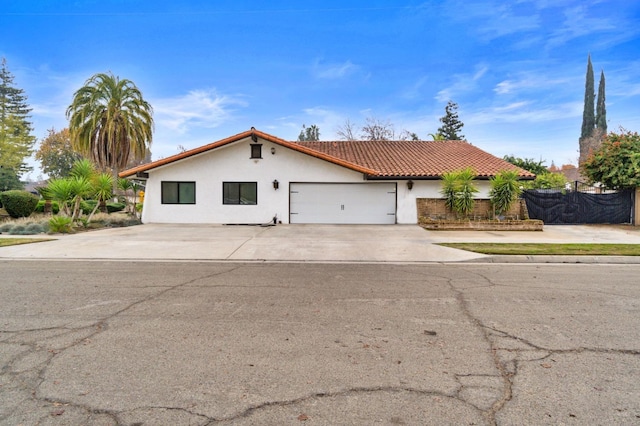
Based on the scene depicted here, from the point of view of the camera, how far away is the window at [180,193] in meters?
19.9

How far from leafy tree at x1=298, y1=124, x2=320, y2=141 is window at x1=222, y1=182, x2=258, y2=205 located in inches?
1911

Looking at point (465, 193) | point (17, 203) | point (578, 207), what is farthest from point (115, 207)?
point (578, 207)

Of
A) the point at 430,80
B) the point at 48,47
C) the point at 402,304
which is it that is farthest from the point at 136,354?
the point at 430,80

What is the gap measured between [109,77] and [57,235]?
18.0 metres

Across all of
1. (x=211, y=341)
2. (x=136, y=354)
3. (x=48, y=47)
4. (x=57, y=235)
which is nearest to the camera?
(x=136, y=354)

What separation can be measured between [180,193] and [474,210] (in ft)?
49.2

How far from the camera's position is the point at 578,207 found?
18.8 meters

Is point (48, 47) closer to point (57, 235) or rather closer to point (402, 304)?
A: point (57, 235)

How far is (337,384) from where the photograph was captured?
318 cm

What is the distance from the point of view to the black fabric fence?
18.6m

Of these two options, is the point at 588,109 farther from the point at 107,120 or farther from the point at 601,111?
the point at 107,120

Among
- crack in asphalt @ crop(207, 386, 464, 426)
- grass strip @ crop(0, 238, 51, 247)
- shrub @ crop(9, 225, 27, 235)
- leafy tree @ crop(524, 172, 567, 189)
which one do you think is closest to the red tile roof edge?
shrub @ crop(9, 225, 27, 235)

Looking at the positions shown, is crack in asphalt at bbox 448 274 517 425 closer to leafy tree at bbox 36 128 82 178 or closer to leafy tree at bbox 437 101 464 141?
leafy tree at bbox 437 101 464 141

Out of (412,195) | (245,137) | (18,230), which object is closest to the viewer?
(18,230)
